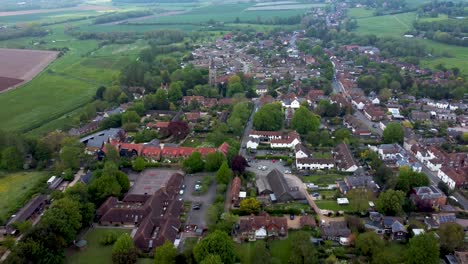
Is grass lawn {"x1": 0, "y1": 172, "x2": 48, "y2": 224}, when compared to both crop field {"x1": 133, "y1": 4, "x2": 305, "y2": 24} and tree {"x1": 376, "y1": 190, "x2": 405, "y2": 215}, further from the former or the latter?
crop field {"x1": 133, "y1": 4, "x2": 305, "y2": 24}

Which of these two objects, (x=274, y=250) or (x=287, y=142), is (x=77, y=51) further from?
(x=274, y=250)

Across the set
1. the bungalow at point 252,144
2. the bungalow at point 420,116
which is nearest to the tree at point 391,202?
the bungalow at point 252,144

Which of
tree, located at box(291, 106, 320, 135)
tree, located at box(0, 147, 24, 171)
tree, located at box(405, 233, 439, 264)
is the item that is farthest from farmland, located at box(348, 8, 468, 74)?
tree, located at box(0, 147, 24, 171)

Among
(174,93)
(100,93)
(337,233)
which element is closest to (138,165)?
(337,233)

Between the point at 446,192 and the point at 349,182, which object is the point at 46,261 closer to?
the point at 349,182

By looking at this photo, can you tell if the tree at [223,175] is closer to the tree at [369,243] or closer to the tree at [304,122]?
the tree at [369,243]

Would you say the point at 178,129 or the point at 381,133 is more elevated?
the point at 178,129
